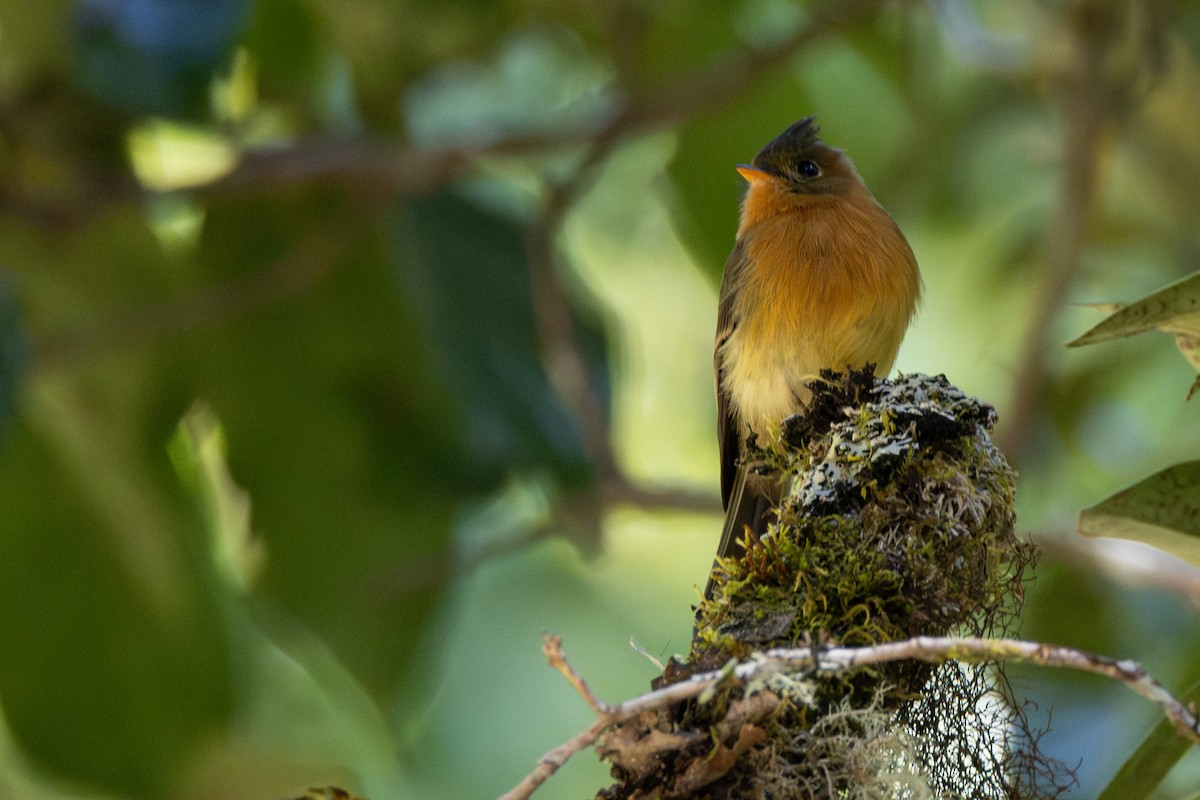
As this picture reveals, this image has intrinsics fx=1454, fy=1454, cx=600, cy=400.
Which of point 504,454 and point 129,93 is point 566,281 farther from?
point 129,93

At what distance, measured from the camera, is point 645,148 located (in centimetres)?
788

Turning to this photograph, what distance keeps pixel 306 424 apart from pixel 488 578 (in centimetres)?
274

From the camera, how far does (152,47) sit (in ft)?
15.2

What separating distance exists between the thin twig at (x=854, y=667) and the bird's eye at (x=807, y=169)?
3.13 meters

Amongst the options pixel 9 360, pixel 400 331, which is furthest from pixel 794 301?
pixel 9 360

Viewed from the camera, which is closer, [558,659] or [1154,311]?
[558,659]

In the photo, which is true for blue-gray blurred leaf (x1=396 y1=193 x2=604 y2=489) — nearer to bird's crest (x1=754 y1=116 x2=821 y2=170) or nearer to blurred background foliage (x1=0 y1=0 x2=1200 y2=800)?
blurred background foliage (x1=0 y1=0 x2=1200 y2=800)

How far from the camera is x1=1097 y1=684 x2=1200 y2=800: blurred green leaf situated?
7.18ft

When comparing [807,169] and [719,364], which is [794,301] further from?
[807,169]

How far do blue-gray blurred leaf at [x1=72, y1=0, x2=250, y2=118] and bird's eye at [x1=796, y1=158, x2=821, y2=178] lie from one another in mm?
1888

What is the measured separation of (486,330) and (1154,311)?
360 centimetres

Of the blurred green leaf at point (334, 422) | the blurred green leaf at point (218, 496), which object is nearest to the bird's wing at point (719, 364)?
the blurred green leaf at point (334, 422)

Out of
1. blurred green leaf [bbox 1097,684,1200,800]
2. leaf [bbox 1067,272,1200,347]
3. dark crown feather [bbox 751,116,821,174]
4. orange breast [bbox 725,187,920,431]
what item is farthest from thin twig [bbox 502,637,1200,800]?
dark crown feather [bbox 751,116,821,174]

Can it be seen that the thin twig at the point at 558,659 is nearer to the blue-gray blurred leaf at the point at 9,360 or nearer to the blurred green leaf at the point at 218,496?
the blue-gray blurred leaf at the point at 9,360
